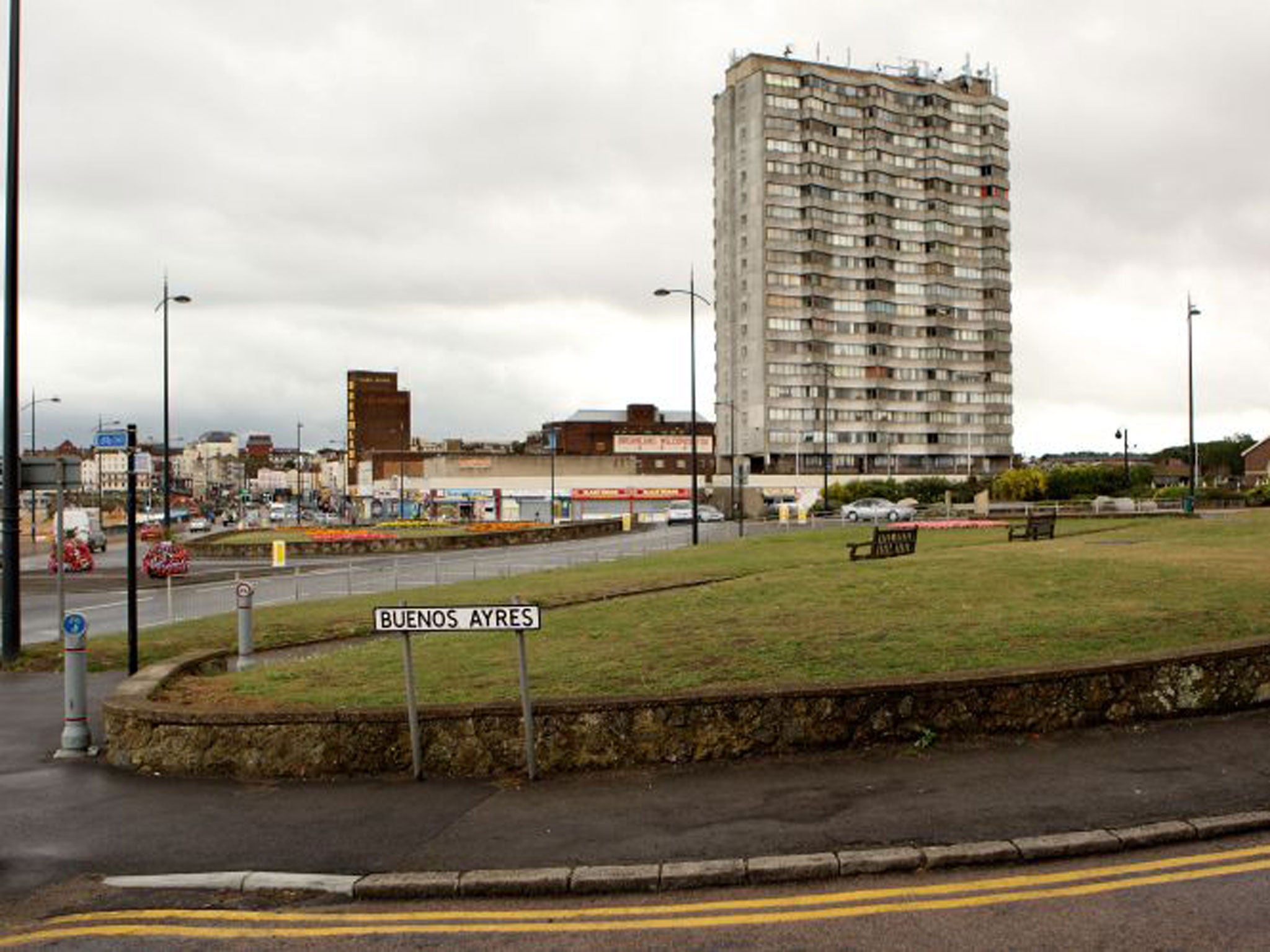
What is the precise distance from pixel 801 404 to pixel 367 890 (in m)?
107

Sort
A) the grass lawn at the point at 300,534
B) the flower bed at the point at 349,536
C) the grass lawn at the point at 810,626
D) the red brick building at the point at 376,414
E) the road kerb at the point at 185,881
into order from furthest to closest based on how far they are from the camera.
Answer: the red brick building at the point at 376,414, the grass lawn at the point at 300,534, the flower bed at the point at 349,536, the grass lawn at the point at 810,626, the road kerb at the point at 185,881

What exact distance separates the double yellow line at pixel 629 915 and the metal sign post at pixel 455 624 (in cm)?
231

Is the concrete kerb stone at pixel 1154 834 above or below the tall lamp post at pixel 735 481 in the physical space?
below

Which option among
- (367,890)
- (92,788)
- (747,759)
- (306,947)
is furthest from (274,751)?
(747,759)

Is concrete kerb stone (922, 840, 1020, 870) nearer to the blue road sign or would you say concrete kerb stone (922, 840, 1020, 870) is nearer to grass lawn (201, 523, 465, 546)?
the blue road sign

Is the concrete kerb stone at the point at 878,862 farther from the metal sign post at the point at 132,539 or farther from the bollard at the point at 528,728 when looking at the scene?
the metal sign post at the point at 132,539

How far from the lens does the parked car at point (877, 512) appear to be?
2221 inches

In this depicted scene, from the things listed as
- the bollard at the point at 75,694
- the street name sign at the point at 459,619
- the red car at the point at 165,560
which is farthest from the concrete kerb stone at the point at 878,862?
the red car at the point at 165,560

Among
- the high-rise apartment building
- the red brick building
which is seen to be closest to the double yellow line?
the high-rise apartment building

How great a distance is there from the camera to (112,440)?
40.7ft

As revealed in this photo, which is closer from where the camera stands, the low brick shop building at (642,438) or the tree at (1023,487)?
the tree at (1023,487)

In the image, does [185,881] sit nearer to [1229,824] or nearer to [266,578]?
[1229,824]

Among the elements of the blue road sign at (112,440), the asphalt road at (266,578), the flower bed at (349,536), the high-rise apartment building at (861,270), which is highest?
the high-rise apartment building at (861,270)

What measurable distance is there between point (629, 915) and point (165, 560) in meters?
30.2
